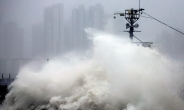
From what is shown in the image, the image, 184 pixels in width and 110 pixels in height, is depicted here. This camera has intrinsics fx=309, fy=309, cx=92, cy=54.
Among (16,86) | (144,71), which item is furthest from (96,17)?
(144,71)

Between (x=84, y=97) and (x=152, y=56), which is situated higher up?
(x=152, y=56)

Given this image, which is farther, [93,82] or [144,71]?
[93,82]

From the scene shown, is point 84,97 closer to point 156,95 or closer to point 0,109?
point 156,95

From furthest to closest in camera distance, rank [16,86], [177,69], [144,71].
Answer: [16,86], [177,69], [144,71]

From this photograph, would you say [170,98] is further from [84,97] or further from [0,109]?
[0,109]

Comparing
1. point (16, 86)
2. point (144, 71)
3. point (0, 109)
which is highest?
point (144, 71)

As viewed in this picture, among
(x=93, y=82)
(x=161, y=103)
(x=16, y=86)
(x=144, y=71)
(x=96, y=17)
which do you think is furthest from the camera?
(x=96, y=17)
